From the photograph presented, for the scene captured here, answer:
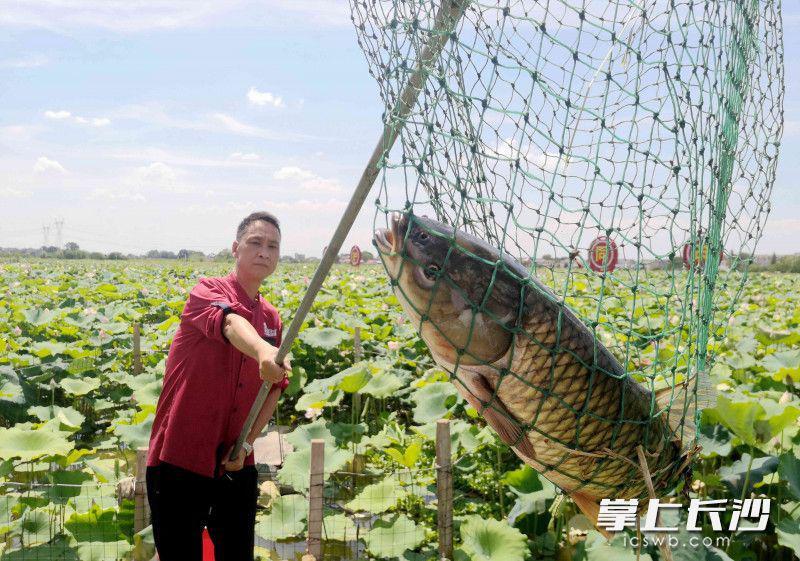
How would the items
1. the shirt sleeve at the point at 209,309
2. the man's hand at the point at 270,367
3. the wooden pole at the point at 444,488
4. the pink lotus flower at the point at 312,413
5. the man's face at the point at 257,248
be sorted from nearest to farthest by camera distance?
the man's hand at the point at 270,367
the shirt sleeve at the point at 209,309
the man's face at the point at 257,248
the wooden pole at the point at 444,488
the pink lotus flower at the point at 312,413

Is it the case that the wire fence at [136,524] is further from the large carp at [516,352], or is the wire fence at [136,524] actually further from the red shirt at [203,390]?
the large carp at [516,352]

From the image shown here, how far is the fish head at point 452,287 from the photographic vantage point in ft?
5.57

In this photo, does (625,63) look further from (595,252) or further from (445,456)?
→ (445,456)

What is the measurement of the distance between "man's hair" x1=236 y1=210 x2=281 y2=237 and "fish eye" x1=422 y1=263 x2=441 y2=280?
4.31 feet

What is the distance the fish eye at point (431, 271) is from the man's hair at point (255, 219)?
131 centimetres

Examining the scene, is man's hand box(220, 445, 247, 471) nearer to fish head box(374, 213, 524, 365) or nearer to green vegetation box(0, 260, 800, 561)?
green vegetation box(0, 260, 800, 561)

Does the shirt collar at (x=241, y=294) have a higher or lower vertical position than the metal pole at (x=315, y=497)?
higher

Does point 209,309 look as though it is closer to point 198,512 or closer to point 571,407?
point 198,512

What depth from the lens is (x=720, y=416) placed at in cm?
389

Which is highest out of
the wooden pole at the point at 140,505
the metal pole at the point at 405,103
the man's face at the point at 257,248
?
the metal pole at the point at 405,103

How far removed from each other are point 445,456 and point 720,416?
1.61 meters

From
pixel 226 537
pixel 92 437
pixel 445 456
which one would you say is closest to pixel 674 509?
pixel 445 456

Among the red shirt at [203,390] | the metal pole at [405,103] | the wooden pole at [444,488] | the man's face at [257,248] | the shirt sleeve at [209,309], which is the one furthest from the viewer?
the wooden pole at [444,488]

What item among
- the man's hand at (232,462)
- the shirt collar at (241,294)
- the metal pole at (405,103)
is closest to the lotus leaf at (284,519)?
the man's hand at (232,462)
